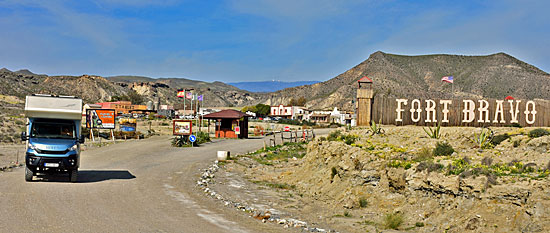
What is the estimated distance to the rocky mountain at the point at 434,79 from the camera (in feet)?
419

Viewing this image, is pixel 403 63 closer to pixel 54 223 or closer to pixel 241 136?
pixel 241 136

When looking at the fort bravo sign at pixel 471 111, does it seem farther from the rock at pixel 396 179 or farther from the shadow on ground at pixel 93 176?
the shadow on ground at pixel 93 176

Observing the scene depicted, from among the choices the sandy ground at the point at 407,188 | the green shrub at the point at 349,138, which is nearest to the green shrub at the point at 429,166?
the sandy ground at the point at 407,188

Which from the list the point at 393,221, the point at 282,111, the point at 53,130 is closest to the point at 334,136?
the point at 393,221

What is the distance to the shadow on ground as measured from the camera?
17.6 meters

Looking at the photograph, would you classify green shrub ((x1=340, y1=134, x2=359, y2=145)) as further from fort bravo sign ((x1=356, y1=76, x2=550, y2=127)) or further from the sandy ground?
fort bravo sign ((x1=356, y1=76, x2=550, y2=127))

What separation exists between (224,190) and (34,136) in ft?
23.6

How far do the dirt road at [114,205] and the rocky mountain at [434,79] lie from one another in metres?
107

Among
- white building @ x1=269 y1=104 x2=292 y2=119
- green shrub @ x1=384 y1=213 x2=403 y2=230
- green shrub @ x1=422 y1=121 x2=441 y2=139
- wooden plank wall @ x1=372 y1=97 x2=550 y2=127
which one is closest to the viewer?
green shrub @ x1=384 y1=213 x2=403 y2=230

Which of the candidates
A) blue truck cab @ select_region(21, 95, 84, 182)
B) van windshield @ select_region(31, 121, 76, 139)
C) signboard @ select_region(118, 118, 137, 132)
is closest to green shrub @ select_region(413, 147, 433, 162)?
blue truck cab @ select_region(21, 95, 84, 182)

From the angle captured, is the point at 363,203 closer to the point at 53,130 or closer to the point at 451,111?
the point at 451,111

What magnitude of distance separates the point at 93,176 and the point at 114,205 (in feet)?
22.8

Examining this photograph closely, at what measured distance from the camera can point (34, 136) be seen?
16.6 metres

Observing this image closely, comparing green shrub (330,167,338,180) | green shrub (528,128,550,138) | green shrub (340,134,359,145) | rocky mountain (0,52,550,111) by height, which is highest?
rocky mountain (0,52,550,111)
